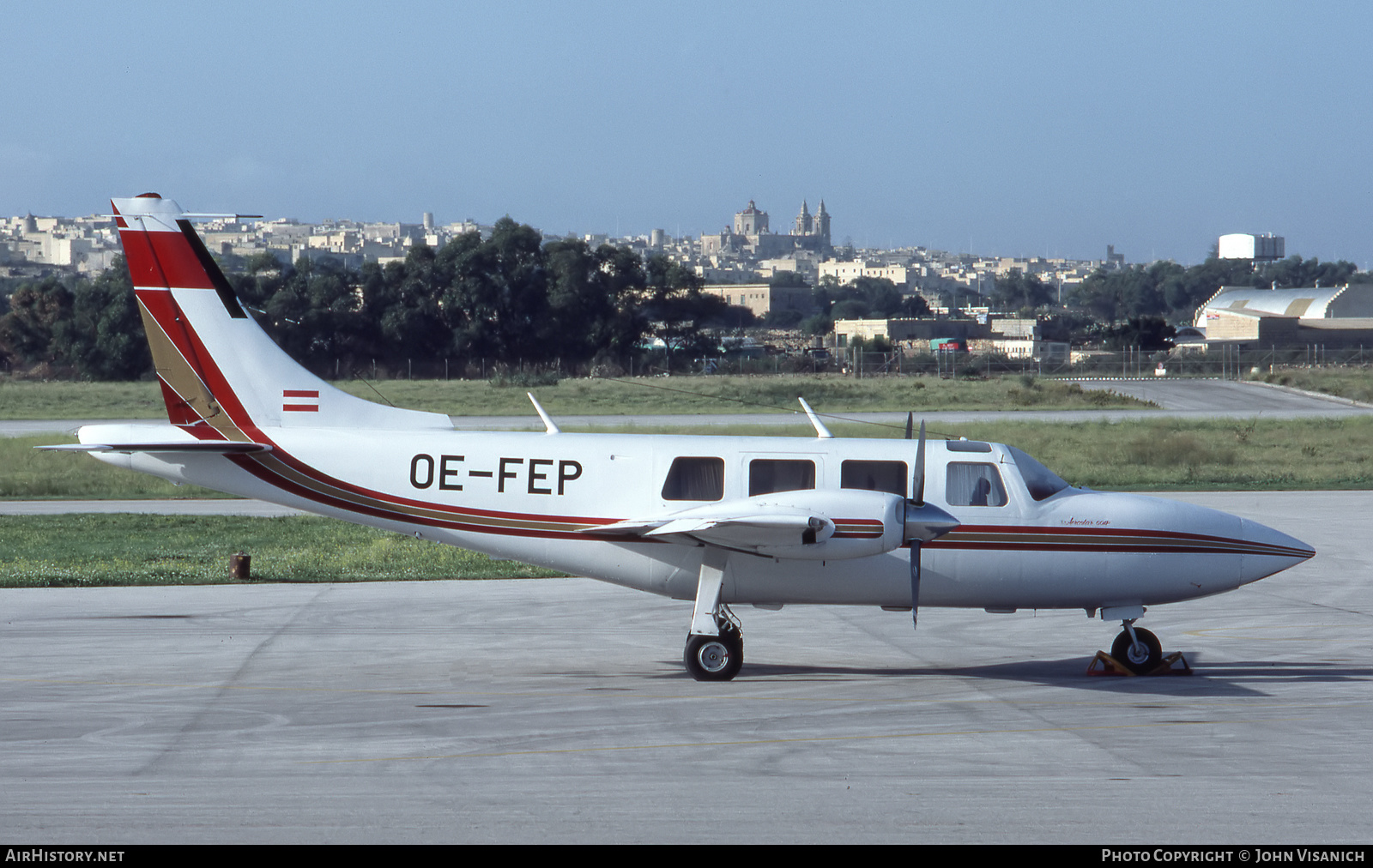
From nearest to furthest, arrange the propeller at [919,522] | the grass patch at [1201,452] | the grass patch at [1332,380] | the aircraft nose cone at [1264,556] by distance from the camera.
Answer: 1. the propeller at [919,522]
2. the aircraft nose cone at [1264,556]
3. the grass patch at [1201,452]
4. the grass patch at [1332,380]

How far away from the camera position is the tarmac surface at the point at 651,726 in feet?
31.5

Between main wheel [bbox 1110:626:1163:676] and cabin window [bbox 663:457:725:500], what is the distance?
16.6 ft

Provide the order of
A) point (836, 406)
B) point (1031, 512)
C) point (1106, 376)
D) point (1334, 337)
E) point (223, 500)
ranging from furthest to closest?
point (1334, 337), point (1106, 376), point (836, 406), point (223, 500), point (1031, 512)

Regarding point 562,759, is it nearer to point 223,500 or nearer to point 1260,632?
point 1260,632

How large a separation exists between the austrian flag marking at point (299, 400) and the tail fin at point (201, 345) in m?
0.01

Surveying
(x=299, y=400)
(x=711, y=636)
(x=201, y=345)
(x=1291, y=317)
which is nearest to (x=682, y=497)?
(x=711, y=636)

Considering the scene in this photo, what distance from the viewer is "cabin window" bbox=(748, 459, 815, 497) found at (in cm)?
1470

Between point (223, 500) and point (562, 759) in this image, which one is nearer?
point (562, 759)

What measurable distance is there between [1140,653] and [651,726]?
615 cm

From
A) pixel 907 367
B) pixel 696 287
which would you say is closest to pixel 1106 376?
pixel 907 367

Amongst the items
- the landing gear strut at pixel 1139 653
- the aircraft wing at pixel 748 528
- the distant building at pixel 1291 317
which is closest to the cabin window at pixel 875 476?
the aircraft wing at pixel 748 528

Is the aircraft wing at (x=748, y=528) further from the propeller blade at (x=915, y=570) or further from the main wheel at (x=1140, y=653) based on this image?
the main wheel at (x=1140, y=653)

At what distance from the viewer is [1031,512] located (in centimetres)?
1473

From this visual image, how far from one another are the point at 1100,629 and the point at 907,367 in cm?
7829
